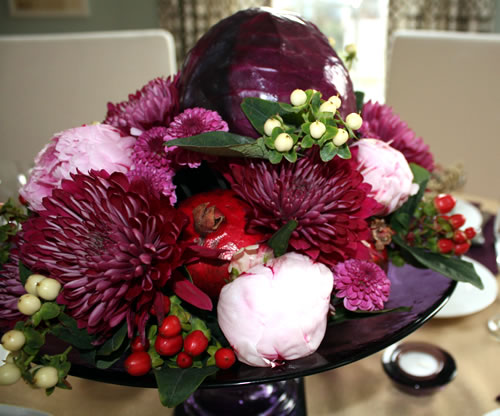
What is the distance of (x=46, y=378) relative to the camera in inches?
14.3

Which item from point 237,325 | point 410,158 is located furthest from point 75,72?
point 237,325

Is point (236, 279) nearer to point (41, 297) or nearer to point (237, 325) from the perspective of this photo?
point (237, 325)

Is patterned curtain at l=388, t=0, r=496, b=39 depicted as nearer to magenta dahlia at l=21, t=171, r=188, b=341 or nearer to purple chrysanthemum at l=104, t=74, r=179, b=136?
purple chrysanthemum at l=104, t=74, r=179, b=136

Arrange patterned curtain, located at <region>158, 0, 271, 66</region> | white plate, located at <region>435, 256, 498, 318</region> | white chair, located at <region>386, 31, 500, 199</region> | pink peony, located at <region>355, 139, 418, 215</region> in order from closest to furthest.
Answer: pink peony, located at <region>355, 139, 418, 215</region>, white plate, located at <region>435, 256, 498, 318</region>, white chair, located at <region>386, 31, 500, 199</region>, patterned curtain, located at <region>158, 0, 271, 66</region>

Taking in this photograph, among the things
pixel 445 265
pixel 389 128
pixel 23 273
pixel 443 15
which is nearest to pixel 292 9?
pixel 443 15

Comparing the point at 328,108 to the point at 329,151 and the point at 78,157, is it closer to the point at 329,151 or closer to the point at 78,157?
the point at 329,151

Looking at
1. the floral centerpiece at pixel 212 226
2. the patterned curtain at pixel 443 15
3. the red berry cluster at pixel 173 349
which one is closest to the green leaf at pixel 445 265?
the floral centerpiece at pixel 212 226

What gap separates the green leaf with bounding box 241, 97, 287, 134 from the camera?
42cm

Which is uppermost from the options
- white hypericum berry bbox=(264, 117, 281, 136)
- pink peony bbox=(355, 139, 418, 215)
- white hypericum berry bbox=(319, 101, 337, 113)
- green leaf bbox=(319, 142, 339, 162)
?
white hypericum berry bbox=(319, 101, 337, 113)

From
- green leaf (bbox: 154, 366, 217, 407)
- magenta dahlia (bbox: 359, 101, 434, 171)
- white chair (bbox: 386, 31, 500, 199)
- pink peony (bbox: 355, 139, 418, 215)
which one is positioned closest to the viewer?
green leaf (bbox: 154, 366, 217, 407)

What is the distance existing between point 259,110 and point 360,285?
173 mm

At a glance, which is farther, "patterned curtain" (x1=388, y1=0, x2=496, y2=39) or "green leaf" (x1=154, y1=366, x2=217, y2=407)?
"patterned curtain" (x1=388, y1=0, x2=496, y2=39)

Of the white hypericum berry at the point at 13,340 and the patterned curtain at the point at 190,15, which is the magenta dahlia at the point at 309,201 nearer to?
the white hypericum berry at the point at 13,340

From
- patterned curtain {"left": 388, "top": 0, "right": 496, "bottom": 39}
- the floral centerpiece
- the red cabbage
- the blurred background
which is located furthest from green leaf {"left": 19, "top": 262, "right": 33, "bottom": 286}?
patterned curtain {"left": 388, "top": 0, "right": 496, "bottom": 39}
